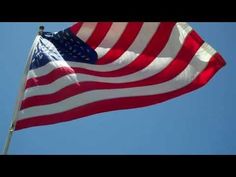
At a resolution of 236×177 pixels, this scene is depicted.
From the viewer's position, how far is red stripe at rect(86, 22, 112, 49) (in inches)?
331

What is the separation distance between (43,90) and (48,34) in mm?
1279

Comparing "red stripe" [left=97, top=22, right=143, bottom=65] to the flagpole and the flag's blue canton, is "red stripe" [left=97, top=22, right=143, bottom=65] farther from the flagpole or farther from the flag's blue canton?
the flagpole

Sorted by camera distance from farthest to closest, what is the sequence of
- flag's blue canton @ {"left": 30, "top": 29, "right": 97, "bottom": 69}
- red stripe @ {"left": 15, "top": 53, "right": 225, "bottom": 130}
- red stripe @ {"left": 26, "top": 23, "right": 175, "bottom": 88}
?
1. flag's blue canton @ {"left": 30, "top": 29, "right": 97, "bottom": 69}
2. red stripe @ {"left": 26, "top": 23, "right": 175, "bottom": 88}
3. red stripe @ {"left": 15, "top": 53, "right": 225, "bottom": 130}

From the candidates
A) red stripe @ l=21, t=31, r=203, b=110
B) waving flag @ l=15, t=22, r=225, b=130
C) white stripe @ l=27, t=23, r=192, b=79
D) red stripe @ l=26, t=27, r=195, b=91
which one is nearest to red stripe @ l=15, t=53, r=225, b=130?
waving flag @ l=15, t=22, r=225, b=130

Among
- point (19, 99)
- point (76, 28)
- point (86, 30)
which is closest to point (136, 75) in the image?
point (86, 30)

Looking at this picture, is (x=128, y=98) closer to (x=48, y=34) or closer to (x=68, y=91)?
(x=68, y=91)

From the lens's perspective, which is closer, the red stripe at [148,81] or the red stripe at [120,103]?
the red stripe at [120,103]

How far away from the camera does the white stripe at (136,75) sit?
25.2 ft

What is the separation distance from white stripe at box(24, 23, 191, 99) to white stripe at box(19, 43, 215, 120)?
0.77ft

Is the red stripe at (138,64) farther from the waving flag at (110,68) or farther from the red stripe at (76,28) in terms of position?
the red stripe at (76,28)

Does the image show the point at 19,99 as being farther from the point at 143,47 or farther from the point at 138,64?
the point at 143,47

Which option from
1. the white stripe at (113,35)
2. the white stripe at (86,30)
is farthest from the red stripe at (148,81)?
the white stripe at (86,30)

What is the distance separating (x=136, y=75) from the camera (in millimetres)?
8188

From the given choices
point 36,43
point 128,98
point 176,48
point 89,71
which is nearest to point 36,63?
point 36,43
